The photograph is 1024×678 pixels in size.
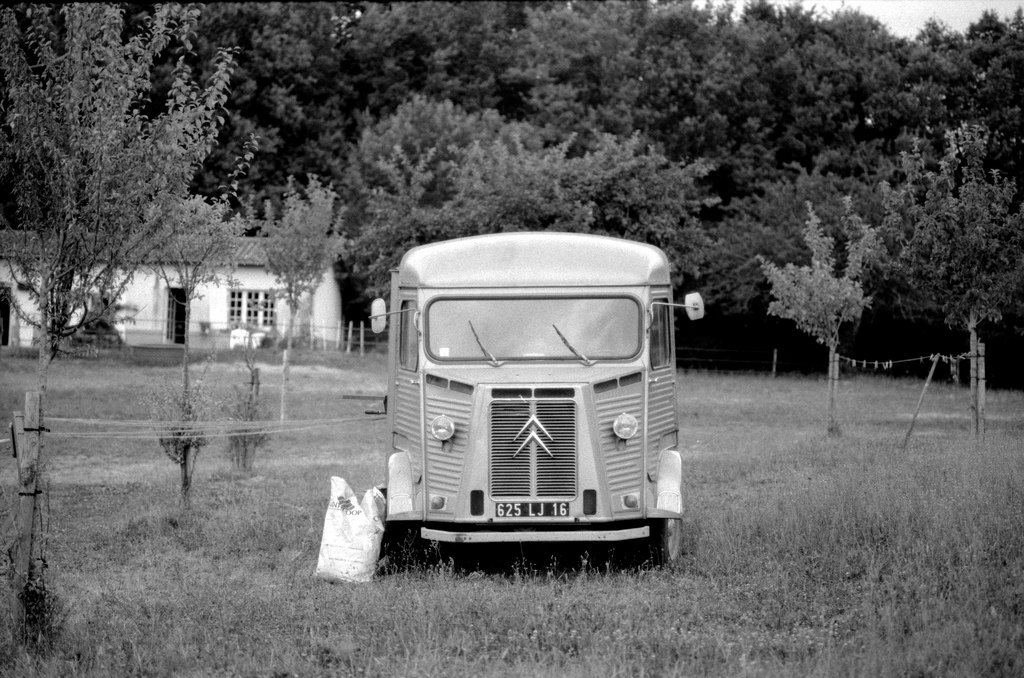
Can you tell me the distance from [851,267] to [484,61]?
33805 millimetres

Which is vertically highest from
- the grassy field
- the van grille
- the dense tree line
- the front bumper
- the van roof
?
the dense tree line

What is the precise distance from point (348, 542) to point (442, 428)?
4.00ft

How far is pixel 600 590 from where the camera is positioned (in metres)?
8.49

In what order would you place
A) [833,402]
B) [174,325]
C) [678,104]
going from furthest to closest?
[678,104]
[174,325]
[833,402]

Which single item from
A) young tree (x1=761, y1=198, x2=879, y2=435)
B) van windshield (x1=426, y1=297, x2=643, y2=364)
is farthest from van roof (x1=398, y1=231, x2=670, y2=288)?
young tree (x1=761, y1=198, x2=879, y2=435)

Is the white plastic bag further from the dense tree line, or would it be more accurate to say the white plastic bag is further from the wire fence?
the wire fence

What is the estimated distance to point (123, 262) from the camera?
958 centimetres

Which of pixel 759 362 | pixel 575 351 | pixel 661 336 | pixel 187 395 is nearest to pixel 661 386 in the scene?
pixel 661 336

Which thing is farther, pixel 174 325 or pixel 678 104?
pixel 678 104

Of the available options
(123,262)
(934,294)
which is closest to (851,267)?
(934,294)

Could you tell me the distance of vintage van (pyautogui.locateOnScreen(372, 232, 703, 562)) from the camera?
9172 mm

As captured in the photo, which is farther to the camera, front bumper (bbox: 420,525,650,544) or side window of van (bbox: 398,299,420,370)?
side window of van (bbox: 398,299,420,370)

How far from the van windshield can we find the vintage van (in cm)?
1

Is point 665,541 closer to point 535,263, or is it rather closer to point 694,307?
point 694,307
